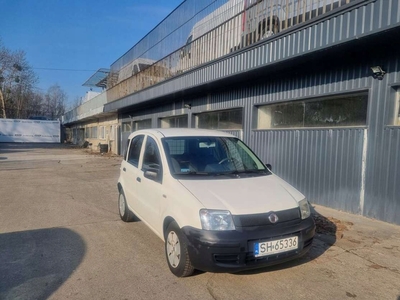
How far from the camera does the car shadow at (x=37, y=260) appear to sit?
294 cm

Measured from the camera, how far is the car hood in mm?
2925

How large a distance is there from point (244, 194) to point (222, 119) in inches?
288

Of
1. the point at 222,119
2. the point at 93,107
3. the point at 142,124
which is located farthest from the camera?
the point at 93,107

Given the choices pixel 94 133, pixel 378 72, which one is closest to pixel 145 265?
pixel 378 72

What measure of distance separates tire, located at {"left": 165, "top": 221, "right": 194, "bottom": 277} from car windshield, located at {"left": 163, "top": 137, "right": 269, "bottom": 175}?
0.74 m

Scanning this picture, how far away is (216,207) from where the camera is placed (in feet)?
9.46

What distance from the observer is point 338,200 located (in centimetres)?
616

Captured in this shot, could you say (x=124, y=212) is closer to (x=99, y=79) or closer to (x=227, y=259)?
(x=227, y=259)

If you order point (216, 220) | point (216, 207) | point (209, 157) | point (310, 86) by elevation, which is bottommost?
point (216, 220)

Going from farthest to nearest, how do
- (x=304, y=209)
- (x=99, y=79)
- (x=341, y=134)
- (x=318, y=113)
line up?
1. (x=99, y=79)
2. (x=318, y=113)
3. (x=341, y=134)
4. (x=304, y=209)

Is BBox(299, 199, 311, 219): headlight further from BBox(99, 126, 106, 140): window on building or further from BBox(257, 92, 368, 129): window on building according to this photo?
BBox(99, 126, 106, 140): window on building

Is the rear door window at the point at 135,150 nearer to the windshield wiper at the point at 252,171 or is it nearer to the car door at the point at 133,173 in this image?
the car door at the point at 133,173

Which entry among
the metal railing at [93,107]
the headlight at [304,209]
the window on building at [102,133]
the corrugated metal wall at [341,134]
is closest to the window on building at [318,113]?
the corrugated metal wall at [341,134]

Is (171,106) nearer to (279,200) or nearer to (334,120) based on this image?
(334,120)
